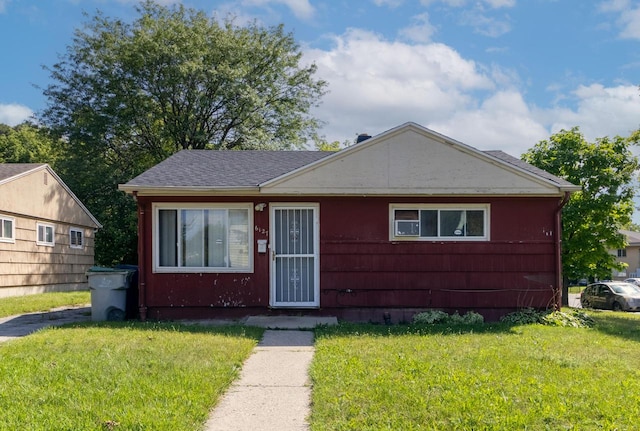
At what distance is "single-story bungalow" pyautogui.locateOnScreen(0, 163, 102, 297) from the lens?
17594 millimetres

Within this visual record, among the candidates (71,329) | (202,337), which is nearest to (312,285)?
(202,337)

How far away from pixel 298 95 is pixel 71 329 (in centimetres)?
2329

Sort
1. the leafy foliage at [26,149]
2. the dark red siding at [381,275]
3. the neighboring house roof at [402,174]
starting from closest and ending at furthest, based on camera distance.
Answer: the neighboring house roof at [402,174] → the dark red siding at [381,275] → the leafy foliage at [26,149]

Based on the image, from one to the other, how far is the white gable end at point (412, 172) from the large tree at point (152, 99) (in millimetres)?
18138

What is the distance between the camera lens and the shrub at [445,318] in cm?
1047

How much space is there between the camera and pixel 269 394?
575 centimetres

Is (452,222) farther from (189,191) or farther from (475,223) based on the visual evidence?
(189,191)

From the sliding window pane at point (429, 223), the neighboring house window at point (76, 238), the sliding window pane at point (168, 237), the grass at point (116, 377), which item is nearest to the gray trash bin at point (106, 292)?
the sliding window pane at point (168, 237)

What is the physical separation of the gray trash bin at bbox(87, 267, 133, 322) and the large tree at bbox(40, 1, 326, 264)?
16.6 metres

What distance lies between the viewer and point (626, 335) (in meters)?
10.1

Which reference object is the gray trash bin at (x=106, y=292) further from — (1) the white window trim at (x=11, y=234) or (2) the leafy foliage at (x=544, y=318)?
(1) the white window trim at (x=11, y=234)

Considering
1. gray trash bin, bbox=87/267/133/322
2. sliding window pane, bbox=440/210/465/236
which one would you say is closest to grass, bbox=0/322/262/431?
gray trash bin, bbox=87/267/133/322

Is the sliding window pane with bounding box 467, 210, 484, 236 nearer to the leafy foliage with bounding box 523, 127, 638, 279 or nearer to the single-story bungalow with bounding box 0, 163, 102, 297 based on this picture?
the single-story bungalow with bounding box 0, 163, 102, 297

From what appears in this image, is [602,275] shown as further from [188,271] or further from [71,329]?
[71,329]
